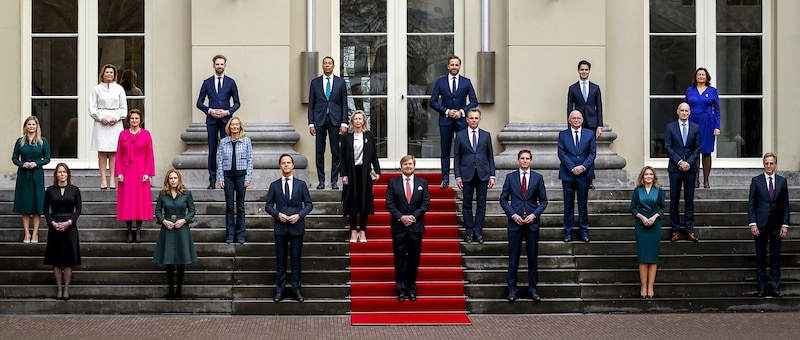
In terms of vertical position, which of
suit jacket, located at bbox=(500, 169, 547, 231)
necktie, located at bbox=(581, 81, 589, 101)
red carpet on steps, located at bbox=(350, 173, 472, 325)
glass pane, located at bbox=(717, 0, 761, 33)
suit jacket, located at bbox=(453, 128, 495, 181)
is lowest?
red carpet on steps, located at bbox=(350, 173, 472, 325)

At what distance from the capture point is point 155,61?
19.1 meters

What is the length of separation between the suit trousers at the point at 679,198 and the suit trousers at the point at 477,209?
100 inches

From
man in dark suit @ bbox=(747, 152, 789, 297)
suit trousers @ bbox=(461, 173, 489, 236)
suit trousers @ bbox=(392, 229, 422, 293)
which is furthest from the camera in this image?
suit trousers @ bbox=(461, 173, 489, 236)

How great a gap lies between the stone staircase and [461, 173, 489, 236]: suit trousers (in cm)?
28

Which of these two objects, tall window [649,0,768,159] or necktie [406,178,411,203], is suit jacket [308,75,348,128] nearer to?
necktie [406,178,411,203]

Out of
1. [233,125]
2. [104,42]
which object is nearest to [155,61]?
[104,42]

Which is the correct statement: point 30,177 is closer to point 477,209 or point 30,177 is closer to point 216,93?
point 216,93

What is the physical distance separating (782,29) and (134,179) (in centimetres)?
1079

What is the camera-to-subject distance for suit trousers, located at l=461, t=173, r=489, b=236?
15633 millimetres

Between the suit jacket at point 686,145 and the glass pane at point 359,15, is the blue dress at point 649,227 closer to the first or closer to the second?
the suit jacket at point 686,145

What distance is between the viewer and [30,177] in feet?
53.0

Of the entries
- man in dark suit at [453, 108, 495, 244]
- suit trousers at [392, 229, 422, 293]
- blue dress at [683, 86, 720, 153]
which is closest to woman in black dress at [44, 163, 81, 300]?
suit trousers at [392, 229, 422, 293]

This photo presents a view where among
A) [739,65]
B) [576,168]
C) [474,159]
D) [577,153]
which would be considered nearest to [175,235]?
[474,159]

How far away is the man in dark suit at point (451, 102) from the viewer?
685 inches
